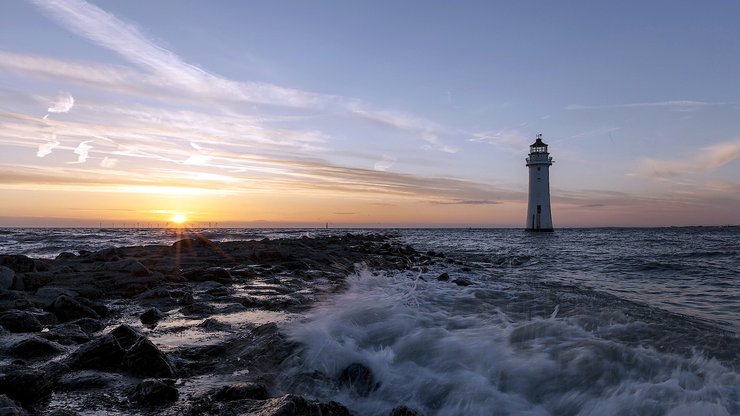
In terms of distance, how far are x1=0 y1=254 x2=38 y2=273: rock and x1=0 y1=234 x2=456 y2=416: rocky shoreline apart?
0.12ft

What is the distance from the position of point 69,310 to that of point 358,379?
5.04m

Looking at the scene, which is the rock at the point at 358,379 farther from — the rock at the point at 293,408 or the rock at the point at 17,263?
the rock at the point at 17,263

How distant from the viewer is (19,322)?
5.89 m

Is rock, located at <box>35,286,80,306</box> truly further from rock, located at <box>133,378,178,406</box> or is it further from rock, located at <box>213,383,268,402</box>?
rock, located at <box>213,383,268,402</box>

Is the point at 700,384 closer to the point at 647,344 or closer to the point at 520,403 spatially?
the point at 647,344

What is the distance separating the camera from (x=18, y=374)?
12.1 feet

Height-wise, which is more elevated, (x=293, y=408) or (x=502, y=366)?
(x=293, y=408)

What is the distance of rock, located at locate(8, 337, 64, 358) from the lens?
4770mm

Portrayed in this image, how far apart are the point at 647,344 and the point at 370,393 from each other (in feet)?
13.9

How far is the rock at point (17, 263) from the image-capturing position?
11.0 m

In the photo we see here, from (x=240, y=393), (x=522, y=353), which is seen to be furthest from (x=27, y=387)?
(x=522, y=353)

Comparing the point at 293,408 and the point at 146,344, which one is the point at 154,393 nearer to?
the point at 146,344

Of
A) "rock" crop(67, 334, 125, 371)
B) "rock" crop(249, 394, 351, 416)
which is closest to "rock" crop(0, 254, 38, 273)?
"rock" crop(67, 334, 125, 371)

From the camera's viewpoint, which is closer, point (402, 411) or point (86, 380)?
point (402, 411)
